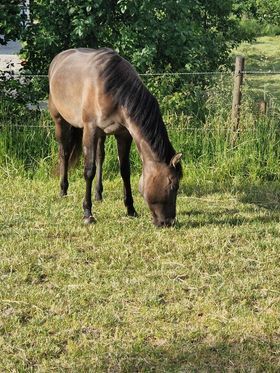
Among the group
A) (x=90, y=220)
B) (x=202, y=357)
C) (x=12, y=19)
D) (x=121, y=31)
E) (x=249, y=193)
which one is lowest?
(x=249, y=193)

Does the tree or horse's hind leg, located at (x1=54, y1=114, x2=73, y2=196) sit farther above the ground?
the tree

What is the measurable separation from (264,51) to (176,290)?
1731 cm

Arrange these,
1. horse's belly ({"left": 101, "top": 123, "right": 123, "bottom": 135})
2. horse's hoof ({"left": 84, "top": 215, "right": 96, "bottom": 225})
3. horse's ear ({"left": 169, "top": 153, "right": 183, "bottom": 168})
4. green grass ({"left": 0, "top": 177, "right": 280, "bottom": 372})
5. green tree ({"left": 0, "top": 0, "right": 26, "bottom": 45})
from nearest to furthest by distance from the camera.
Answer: green grass ({"left": 0, "top": 177, "right": 280, "bottom": 372})
horse's ear ({"left": 169, "top": 153, "right": 183, "bottom": 168})
horse's belly ({"left": 101, "top": 123, "right": 123, "bottom": 135})
horse's hoof ({"left": 84, "top": 215, "right": 96, "bottom": 225})
green tree ({"left": 0, "top": 0, "right": 26, "bottom": 45})

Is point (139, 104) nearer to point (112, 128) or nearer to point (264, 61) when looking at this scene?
point (112, 128)

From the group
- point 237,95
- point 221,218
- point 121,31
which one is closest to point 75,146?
point 221,218

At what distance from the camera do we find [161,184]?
461 centimetres

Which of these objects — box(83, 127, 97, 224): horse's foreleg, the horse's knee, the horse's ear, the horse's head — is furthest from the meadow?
the horse's ear

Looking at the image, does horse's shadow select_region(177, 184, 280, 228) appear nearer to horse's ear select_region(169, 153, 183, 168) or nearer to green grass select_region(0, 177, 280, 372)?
green grass select_region(0, 177, 280, 372)

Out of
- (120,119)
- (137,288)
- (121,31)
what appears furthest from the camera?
(121,31)

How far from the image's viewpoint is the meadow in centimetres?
305

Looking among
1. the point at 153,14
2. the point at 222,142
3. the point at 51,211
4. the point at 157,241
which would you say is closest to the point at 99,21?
the point at 153,14

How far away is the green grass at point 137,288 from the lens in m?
3.01

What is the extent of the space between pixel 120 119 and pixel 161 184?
2.34 feet

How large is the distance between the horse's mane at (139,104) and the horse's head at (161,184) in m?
0.08
